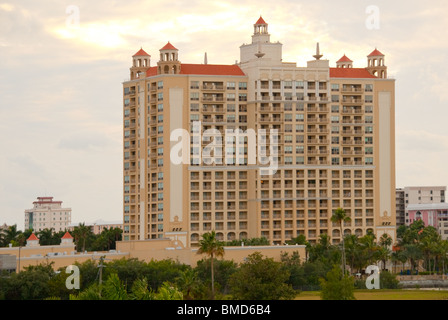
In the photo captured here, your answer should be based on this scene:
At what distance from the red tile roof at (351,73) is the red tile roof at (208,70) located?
731 inches

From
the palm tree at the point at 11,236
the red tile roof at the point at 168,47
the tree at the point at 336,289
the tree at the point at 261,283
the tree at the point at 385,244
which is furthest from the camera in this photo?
the palm tree at the point at 11,236

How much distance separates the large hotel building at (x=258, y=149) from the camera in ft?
578

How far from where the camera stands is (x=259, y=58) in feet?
592

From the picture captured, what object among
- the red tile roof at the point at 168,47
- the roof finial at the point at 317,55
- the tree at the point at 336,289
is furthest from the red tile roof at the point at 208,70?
the tree at the point at 336,289

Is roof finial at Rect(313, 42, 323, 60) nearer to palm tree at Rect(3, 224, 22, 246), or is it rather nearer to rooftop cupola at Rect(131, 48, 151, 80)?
rooftop cupola at Rect(131, 48, 151, 80)

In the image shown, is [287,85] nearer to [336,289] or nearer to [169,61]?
[169,61]

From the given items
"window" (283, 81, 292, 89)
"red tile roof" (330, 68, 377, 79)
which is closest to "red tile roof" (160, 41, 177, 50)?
"window" (283, 81, 292, 89)

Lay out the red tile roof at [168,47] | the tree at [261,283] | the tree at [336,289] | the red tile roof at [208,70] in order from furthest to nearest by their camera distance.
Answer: the red tile roof at [208,70]
the red tile roof at [168,47]
the tree at [261,283]
the tree at [336,289]

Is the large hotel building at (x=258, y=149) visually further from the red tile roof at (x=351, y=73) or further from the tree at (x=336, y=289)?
the tree at (x=336, y=289)

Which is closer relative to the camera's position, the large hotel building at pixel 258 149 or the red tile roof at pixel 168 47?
the large hotel building at pixel 258 149

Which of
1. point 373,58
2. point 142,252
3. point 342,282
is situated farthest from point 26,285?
point 373,58

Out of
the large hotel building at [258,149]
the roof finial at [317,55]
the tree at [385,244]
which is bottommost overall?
the tree at [385,244]

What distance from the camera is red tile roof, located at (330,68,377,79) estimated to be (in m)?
189

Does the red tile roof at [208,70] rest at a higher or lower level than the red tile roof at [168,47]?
lower
